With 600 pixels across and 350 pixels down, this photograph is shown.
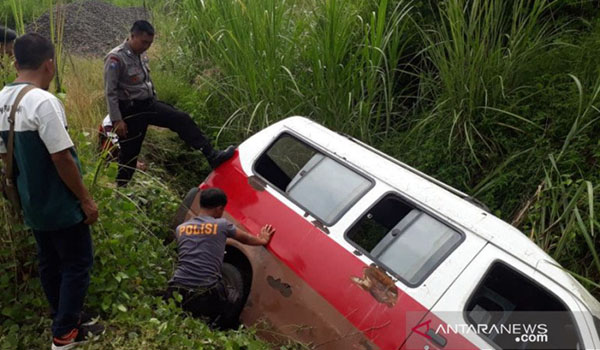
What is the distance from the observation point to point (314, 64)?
18.2ft

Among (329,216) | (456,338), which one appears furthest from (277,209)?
(456,338)

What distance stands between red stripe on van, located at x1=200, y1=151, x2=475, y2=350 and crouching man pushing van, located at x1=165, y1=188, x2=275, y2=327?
147mm

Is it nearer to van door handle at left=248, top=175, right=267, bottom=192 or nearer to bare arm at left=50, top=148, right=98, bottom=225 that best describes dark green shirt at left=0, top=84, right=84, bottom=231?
bare arm at left=50, top=148, right=98, bottom=225

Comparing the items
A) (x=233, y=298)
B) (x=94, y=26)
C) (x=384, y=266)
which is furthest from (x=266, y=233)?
(x=94, y=26)

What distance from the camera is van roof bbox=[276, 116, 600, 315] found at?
3244 mm

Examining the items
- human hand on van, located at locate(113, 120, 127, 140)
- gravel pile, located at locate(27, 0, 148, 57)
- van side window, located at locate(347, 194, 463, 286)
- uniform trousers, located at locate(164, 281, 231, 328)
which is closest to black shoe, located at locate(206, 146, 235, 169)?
human hand on van, located at locate(113, 120, 127, 140)

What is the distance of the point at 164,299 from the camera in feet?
13.1

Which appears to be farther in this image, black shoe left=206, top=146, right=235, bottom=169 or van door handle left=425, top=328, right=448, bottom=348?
black shoe left=206, top=146, right=235, bottom=169

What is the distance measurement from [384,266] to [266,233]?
35.5 inches

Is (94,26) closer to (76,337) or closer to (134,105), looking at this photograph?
(134,105)

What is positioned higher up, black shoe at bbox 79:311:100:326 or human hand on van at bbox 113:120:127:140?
human hand on van at bbox 113:120:127:140

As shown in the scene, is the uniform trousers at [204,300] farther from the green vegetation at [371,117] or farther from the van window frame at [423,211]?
Answer: the van window frame at [423,211]

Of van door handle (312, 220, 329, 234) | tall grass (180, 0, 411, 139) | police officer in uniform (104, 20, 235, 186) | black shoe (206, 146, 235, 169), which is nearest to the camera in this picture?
van door handle (312, 220, 329, 234)

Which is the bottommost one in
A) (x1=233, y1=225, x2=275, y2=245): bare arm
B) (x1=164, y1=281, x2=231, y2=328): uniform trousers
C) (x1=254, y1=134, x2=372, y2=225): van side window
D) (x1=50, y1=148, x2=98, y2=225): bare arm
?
(x1=164, y1=281, x2=231, y2=328): uniform trousers
